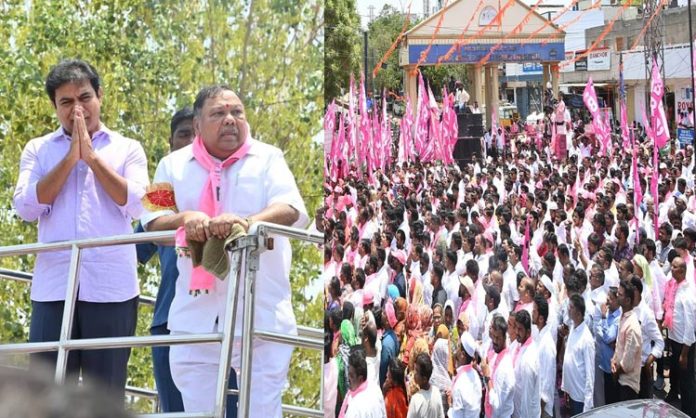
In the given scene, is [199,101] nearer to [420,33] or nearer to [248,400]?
[248,400]

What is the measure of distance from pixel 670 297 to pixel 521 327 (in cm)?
56

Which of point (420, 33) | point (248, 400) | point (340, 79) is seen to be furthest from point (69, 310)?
point (420, 33)

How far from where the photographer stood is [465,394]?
3264 mm

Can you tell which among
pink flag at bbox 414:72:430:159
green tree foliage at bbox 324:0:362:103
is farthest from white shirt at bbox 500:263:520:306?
green tree foliage at bbox 324:0:362:103

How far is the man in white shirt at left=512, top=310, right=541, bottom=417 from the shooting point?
3363 millimetres

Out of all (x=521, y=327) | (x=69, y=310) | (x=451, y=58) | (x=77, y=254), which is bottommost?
(x=521, y=327)

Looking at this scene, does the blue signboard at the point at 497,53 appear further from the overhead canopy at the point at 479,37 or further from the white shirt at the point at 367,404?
the white shirt at the point at 367,404

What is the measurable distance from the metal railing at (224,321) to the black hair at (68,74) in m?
0.39

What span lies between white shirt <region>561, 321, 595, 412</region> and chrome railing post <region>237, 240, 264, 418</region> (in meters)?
1.82

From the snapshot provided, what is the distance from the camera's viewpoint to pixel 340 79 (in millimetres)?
2850

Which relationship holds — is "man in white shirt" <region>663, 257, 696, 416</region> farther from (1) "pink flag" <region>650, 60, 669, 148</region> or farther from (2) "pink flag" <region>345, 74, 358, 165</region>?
(2) "pink flag" <region>345, 74, 358, 165</region>

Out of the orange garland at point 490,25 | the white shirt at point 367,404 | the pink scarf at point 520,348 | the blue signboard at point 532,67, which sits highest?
the orange garland at point 490,25

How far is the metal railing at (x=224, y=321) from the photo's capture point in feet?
6.14

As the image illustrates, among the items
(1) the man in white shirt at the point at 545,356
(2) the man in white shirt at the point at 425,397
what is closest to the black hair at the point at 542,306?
(1) the man in white shirt at the point at 545,356
